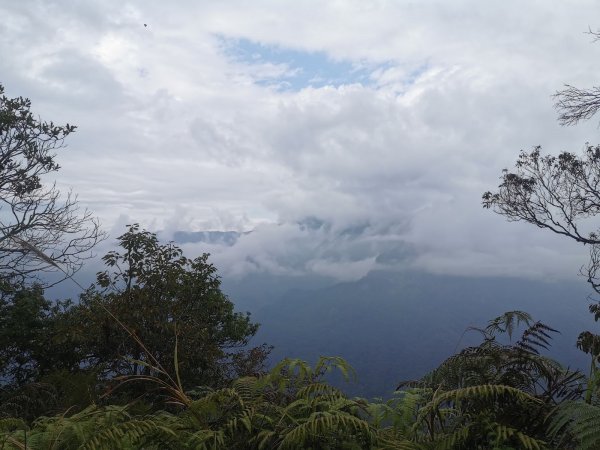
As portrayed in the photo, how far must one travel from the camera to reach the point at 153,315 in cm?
879

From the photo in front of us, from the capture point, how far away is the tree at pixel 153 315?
8.48 metres

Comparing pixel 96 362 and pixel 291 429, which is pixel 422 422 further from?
pixel 96 362

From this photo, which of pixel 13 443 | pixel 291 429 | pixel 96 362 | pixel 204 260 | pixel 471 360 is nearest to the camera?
pixel 13 443

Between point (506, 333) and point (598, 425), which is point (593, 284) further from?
point (598, 425)

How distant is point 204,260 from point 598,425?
951cm

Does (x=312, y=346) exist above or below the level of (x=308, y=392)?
below

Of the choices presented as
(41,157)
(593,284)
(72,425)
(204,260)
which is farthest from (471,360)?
(41,157)

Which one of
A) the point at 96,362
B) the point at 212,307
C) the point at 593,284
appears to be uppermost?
the point at 593,284

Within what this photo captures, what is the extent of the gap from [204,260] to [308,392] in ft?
28.4

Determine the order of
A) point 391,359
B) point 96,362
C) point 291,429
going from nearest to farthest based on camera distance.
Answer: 1. point 291,429
2. point 96,362
3. point 391,359

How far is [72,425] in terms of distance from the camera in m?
2.27

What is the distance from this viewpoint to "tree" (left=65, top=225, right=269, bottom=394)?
27.8 ft

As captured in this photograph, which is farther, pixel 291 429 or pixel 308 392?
pixel 308 392

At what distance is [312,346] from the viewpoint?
199 meters
